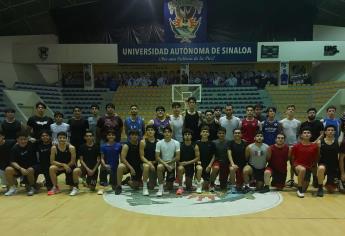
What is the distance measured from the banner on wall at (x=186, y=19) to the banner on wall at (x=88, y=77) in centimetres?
492

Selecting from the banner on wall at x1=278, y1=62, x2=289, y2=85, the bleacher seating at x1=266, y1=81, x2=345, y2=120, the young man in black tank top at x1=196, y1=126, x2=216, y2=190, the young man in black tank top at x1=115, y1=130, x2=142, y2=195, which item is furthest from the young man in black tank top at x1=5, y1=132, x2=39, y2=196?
the banner on wall at x1=278, y1=62, x2=289, y2=85

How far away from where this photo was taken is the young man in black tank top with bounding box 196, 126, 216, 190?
6164 millimetres

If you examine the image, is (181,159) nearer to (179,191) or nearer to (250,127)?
(179,191)

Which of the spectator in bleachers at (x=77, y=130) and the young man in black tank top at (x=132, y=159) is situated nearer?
the young man in black tank top at (x=132, y=159)

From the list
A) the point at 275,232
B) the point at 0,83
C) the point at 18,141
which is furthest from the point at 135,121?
the point at 0,83

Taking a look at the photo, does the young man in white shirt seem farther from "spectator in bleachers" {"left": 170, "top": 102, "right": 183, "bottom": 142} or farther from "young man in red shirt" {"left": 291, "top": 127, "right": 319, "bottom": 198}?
"young man in red shirt" {"left": 291, "top": 127, "right": 319, "bottom": 198}

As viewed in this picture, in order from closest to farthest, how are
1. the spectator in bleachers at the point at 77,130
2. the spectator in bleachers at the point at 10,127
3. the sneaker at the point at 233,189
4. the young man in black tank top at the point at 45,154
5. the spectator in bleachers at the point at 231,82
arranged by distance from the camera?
the sneaker at the point at 233,189, the young man in black tank top at the point at 45,154, the spectator in bleachers at the point at 10,127, the spectator in bleachers at the point at 77,130, the spectator in bleachers at the point at 231,82

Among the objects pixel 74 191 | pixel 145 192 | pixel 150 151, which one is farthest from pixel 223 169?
pixel 74 191

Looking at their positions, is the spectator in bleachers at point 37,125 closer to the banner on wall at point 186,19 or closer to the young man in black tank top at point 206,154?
the young man in black tank top at point 206,154

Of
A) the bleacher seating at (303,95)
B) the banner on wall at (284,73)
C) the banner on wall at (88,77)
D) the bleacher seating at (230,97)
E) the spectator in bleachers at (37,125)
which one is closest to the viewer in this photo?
the spectator in bleachers at (37,125)

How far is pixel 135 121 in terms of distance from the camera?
6.71 metres

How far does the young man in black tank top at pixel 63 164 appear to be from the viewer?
604cm

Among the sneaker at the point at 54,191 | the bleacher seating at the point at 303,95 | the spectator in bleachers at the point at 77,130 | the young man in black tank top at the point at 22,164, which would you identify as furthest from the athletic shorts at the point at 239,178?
the bleacher seating at the point at 303,95

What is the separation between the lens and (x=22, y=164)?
6.14 m
